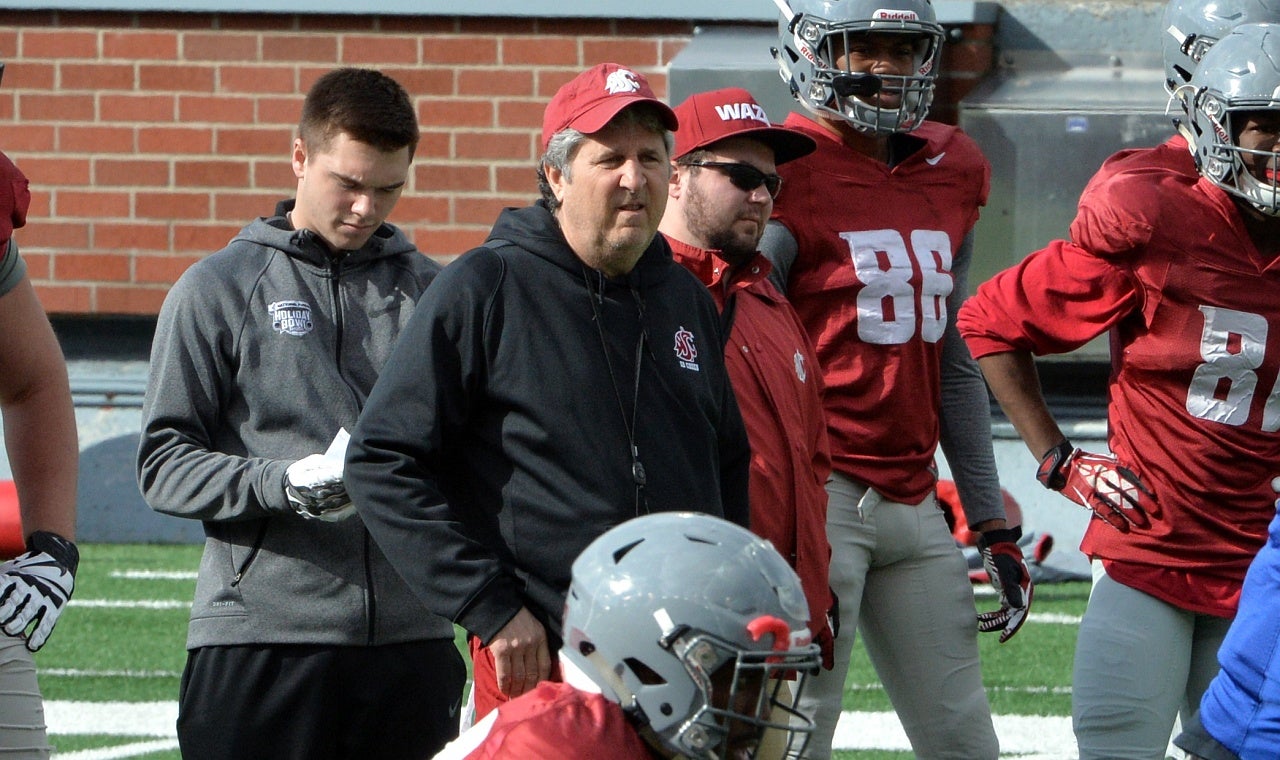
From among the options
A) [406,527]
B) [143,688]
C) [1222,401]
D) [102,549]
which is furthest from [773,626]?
[102,549]

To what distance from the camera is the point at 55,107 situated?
9.23 metres

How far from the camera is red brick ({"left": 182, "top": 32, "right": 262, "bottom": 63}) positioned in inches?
362

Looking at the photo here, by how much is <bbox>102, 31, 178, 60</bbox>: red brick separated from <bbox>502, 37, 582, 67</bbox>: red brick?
1631mm

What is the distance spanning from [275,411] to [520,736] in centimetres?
141

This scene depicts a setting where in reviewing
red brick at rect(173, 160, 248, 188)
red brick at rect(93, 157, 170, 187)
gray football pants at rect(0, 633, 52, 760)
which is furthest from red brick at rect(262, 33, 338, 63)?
gray football pants at rect(0, 633, 52, 760)

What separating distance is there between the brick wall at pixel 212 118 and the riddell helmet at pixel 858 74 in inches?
195

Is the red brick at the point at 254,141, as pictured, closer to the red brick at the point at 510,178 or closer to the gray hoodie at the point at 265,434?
the red brick at the point at 510,178

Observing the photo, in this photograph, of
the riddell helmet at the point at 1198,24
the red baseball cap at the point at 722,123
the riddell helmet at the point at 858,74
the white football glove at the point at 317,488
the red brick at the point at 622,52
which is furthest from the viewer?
the red brick at the point at 622,52

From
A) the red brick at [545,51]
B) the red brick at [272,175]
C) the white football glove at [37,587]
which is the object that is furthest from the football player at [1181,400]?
the red brick at [272,175]

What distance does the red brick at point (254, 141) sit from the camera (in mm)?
9219

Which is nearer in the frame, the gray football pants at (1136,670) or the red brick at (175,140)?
the gray football pants at (1136,670)

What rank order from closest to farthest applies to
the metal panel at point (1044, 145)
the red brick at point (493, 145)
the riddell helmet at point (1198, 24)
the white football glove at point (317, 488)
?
the white football glove at point (317, 488), the riddell helmet at point (1198, 24), the metal panel at point (1044, 145), the red brick at point (493, 145)

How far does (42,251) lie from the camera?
927 centimetres

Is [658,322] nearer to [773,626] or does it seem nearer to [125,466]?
[773,626]
